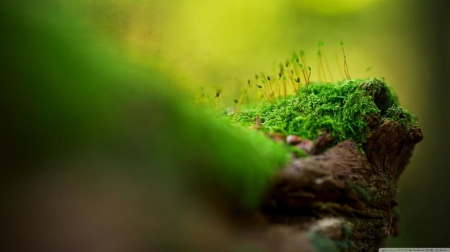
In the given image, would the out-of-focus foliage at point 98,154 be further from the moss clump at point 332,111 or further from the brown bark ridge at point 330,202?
the moss clump at point 332,111

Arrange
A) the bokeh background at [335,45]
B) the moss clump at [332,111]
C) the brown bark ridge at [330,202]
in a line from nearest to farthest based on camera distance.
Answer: the brown bark ridge at [330,202], the moss clump at [332,111], the bokeh background at [335,45]

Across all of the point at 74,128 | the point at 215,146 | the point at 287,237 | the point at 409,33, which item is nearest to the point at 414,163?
the point at 409,33

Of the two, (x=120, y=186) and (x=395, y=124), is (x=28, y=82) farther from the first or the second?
(x=395, y=124)

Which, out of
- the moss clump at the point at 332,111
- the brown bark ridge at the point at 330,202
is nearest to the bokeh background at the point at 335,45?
the moss clump at the point at 332,111

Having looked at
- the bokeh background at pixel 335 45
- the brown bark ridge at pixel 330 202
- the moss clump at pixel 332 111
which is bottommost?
the brown bark ridge at pixel 330 202

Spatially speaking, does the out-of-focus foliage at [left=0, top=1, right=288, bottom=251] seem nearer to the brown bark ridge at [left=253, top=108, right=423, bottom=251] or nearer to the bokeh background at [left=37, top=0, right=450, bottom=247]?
the brown bark ridge at [left=253, top=108, right=423, bottom=251]

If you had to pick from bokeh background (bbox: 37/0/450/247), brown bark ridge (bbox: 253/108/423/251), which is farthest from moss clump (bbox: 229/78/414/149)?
bokeh background (bbox: 37/0/450/247)

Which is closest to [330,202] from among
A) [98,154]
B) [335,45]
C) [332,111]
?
[332,111]
